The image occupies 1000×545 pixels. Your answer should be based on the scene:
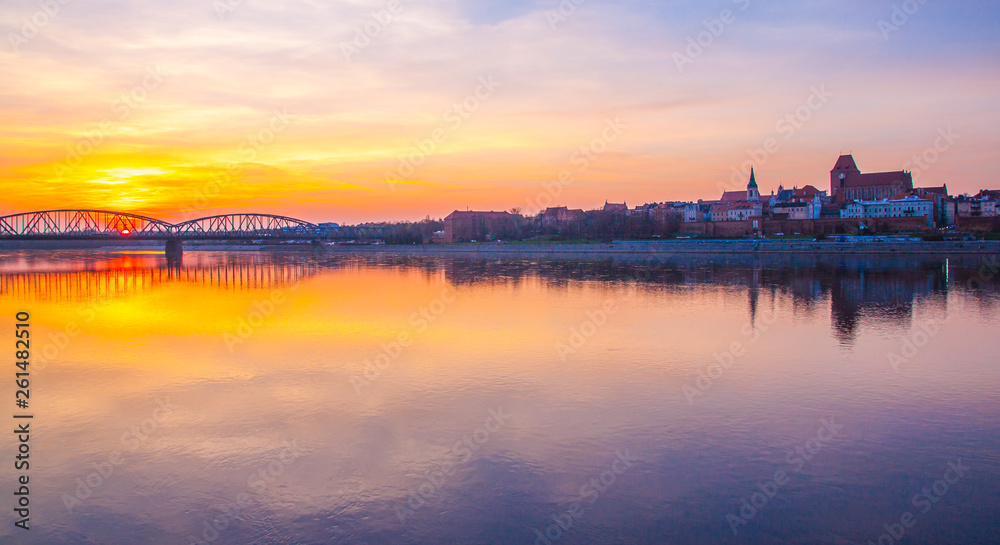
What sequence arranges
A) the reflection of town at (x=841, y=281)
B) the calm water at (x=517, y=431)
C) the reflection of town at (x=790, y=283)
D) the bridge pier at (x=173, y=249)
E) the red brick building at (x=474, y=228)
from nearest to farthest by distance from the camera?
the calm water at (x=517, y=431) → the reflection of town at (x=841, y=281) → the reflection of town at (x=790, y=283) → the bridge pier at (x=173, y=249) → the red brick building at (x=474, y=228)

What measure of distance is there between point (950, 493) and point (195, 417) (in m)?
6.09

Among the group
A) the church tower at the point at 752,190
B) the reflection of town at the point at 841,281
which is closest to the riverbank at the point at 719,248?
the reflection of town at the point at 841,281

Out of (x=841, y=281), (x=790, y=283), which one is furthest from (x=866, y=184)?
(x=790, y=283)

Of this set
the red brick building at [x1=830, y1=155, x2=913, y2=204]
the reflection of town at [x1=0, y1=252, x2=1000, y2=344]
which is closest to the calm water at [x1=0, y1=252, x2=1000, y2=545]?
the reflection of town at [x1=0, y1=252, x2=1000, y2=344]

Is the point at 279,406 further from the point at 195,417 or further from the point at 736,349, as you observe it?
the point at 736,349

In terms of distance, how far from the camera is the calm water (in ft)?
13.1

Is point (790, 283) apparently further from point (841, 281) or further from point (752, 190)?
point (752, 190)

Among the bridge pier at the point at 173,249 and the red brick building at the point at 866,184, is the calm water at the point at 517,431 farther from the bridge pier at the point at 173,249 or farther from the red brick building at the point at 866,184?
the red brick building at the point at 866,184

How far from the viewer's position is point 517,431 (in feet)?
18.2

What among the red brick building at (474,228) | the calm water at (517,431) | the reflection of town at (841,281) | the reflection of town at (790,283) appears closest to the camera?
the calm water at (517,431)

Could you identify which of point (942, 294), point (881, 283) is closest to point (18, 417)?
point (942, 294)

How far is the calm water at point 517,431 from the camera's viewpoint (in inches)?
157

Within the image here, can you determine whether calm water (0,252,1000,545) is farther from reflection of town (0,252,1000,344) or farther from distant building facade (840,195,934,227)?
distant building facade (840,195,934,227)

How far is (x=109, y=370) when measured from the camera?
8078 mm
